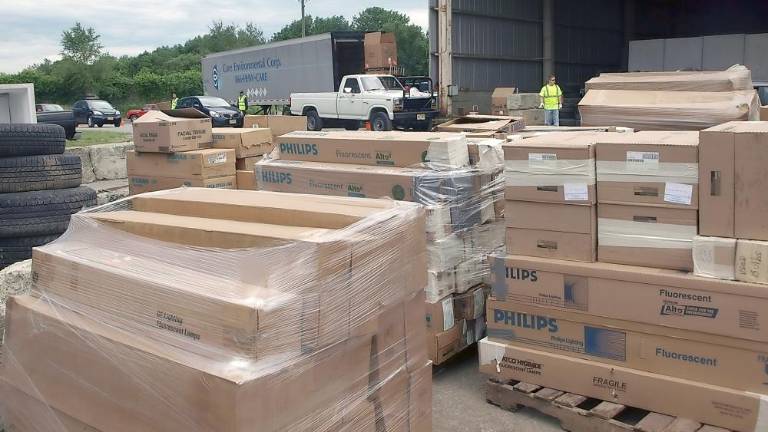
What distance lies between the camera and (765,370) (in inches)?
132

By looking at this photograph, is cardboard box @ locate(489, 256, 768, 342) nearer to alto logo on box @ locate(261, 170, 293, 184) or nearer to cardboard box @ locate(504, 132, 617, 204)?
cardboard box @ locate(504, 132, 617, 204)

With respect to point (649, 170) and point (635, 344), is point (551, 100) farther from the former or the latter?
point (635, 344)

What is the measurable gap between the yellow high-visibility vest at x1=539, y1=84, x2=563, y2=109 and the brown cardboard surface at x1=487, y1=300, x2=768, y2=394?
51.2 ft

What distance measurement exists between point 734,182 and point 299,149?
3.22 metres

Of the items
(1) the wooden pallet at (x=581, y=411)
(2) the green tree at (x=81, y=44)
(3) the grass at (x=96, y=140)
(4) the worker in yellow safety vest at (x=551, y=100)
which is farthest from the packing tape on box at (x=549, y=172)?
(2) the green tree at (x=81, y=44)

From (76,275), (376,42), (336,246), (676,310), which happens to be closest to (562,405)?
(676,310)

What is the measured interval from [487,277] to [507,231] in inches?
33.8

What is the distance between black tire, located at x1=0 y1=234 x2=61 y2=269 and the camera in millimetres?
5883

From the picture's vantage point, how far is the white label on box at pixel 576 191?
383cm

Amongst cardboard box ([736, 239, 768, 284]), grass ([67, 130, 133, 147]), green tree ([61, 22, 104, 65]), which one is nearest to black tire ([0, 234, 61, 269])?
cardboard box ([736, 239, 768, 284])

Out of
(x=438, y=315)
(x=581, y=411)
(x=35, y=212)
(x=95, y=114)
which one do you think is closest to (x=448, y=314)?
(x=438, y=315)

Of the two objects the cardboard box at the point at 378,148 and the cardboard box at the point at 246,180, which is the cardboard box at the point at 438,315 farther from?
the cardboard box at the point at 246,180

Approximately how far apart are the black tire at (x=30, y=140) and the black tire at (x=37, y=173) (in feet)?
0.39

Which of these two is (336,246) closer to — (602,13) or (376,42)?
(376,42)
